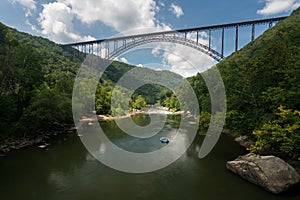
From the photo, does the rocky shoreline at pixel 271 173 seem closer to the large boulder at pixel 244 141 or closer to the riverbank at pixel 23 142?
the large boulder at pixel 244 141

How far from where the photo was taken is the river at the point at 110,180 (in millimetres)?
6965

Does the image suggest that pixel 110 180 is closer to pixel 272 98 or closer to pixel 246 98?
pixel 272 98

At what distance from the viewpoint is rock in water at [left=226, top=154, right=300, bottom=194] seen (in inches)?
271

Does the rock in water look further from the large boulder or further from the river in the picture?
the large boulder

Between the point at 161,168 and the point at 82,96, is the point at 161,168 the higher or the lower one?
the lower one

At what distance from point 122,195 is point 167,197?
1.73 meters

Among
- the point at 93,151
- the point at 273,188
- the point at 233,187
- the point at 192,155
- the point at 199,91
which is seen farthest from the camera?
the point at 199,91

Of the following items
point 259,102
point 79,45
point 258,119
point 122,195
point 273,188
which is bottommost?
point 122,195

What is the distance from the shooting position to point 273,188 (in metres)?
6.84

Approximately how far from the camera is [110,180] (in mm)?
8156

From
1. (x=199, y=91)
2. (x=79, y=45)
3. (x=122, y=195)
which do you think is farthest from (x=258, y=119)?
(x=79, y=45)

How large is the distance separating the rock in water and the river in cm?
27

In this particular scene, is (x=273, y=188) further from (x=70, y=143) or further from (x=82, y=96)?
(x=82, y=96)

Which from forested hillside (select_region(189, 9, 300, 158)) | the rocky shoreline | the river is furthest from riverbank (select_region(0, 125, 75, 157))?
forested hillside (select_region(189, 9, 300, 158))
